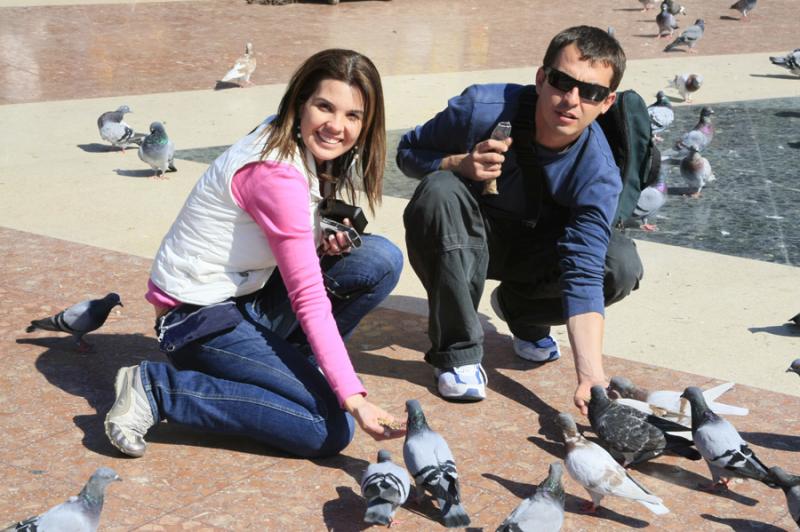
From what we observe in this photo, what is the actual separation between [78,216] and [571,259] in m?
3.40

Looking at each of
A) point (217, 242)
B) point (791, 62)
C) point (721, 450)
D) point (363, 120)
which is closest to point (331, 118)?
point (363, 120)

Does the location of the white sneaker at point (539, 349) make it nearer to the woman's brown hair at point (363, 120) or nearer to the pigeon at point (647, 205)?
the woman's brown hair at point (363, 120)

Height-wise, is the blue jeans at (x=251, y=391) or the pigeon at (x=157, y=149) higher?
the blue jeans at (x=251, y=391)

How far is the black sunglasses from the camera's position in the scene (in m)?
4.13

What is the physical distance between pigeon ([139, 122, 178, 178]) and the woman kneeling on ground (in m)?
3.49

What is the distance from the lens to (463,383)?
434 cm

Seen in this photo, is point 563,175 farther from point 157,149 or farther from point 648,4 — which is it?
point 648,4

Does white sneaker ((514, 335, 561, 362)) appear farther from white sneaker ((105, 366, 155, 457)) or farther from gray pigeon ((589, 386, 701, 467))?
white sneaker ((105, 366, 155, 457))

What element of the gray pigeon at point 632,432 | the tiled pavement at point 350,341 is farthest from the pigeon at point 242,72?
the gray pigeon at point 632,432

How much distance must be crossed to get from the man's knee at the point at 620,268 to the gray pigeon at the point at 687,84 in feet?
20.0

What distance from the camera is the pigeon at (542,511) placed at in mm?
3242

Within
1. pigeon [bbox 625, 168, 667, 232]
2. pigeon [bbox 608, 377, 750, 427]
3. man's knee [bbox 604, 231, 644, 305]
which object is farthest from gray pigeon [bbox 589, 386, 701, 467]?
pigeon [bbox 625, 168, 667, 232]

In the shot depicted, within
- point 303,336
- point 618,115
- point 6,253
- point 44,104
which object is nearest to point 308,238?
point 303,336

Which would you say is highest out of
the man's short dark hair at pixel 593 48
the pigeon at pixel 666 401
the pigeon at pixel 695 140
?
the man's short dark hair at pixel 593 48
